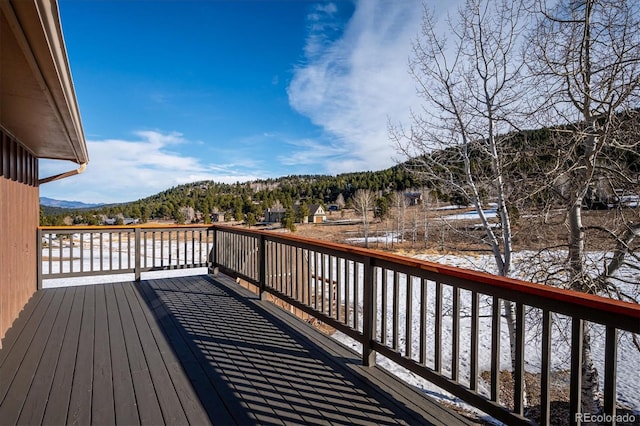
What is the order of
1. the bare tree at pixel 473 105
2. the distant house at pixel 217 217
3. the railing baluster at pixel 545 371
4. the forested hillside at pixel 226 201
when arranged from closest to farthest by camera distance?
the railing baluster at pixel 545 371 < the bare tree at pixel 473 105 < the forested hillside at pixel 226 201 < the distant house at pixel 217 217

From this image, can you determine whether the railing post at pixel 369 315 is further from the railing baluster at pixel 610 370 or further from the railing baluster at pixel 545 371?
the railing baluster at pixel 610 370

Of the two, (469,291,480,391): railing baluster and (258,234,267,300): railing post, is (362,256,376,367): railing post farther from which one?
(258,234,267,300): railing post

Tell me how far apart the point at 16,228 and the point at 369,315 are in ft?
12.6

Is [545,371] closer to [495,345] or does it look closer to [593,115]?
[495,345]

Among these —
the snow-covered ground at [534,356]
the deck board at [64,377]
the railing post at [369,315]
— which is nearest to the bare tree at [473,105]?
the snow-covered ground at [534,356]

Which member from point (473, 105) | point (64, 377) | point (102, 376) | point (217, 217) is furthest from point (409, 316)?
point (217, 217)

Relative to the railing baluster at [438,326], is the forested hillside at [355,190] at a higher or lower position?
higher

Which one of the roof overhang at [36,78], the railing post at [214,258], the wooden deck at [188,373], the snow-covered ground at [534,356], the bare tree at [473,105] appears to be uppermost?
the bare tree at [473,105]

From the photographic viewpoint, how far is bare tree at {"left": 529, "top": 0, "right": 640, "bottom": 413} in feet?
14.2

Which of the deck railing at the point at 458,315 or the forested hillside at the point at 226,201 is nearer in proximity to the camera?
the deck railing at the point at 458,315

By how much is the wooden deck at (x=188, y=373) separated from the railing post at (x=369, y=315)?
10 cm

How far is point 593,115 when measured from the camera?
462cm

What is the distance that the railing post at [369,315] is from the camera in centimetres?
253

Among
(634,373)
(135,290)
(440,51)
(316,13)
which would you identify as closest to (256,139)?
(316,13)
